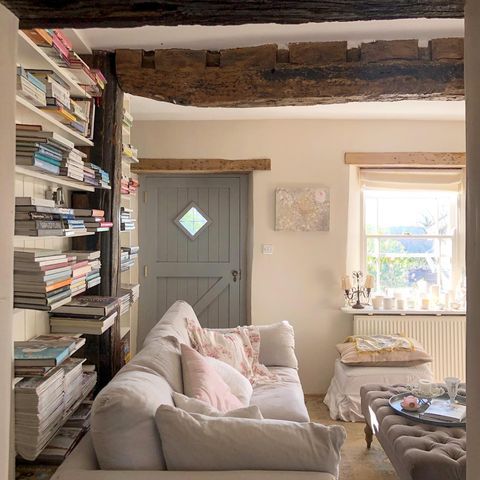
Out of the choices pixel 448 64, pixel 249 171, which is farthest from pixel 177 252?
pixel 448 64

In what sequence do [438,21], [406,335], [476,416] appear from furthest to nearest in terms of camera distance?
[406,335] < [438,21] < [476,416]

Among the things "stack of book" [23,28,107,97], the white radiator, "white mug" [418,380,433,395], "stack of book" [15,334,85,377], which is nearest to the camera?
"stack of book" [15,334,85,377]

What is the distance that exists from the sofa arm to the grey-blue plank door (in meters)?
3.10

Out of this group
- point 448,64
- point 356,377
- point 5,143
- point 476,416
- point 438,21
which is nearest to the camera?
point 476,416

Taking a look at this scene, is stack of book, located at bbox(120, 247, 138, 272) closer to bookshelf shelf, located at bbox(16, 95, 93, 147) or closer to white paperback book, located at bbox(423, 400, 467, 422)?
bookshelf shelf, located at bbox(16, 95, 93, 147)

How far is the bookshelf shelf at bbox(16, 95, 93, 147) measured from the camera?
6.19ft

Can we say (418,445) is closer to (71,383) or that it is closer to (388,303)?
(71,383)

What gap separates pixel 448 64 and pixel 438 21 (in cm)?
30

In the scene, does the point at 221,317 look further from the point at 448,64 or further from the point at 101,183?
the point at 448,64

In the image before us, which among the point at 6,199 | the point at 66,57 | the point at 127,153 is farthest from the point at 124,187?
the point at 6,199

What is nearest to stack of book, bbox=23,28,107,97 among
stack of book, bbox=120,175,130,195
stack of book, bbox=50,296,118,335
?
stack of book, bbox=120,175,130,195

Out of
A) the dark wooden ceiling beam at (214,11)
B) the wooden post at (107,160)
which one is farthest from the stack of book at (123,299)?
the dark wooden ceiling beam at (214,11)

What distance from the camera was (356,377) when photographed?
3875 millimetres

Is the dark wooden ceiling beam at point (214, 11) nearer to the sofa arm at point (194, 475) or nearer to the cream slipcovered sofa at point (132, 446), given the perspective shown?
the cream slipcovered sofa at point (132, 446)
